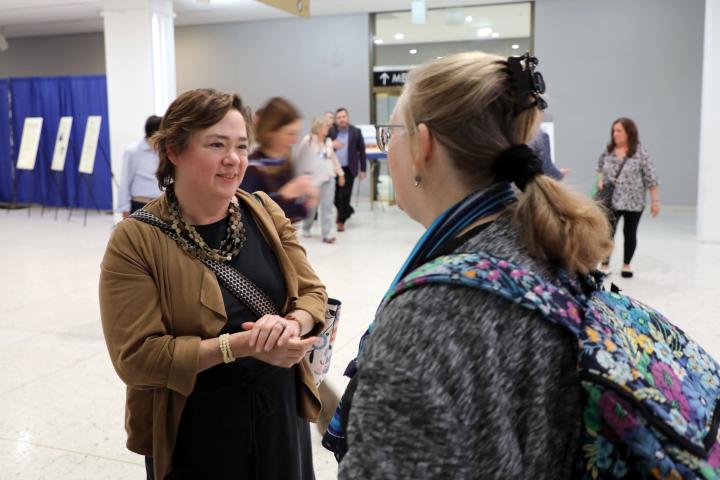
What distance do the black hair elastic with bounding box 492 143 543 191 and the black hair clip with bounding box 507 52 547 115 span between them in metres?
0.07

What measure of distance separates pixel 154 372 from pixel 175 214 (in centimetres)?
41

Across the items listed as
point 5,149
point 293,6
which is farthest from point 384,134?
point 5,149

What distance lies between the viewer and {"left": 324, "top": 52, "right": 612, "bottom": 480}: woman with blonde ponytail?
0.89 m

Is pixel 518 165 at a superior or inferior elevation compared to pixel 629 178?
superior

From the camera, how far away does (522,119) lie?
1.11 m

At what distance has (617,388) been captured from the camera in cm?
88

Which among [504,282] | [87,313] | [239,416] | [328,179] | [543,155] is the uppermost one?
[543,155]

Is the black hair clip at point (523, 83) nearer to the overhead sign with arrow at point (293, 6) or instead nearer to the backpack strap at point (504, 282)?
the backpack strap at point (504, 282)

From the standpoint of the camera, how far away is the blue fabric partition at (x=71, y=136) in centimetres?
1218

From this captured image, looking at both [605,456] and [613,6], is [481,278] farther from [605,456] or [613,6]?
[613,6]

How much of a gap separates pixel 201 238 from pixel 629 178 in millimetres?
5705

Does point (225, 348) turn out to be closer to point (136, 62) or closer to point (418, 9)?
point (418, 9)

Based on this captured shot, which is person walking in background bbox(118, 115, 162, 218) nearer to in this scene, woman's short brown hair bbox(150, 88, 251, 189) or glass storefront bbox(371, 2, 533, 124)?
woman's short brown hair bbox(150, 88, 251, 189)

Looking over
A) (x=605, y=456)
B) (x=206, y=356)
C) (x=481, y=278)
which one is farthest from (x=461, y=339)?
(x=206, y=356)
